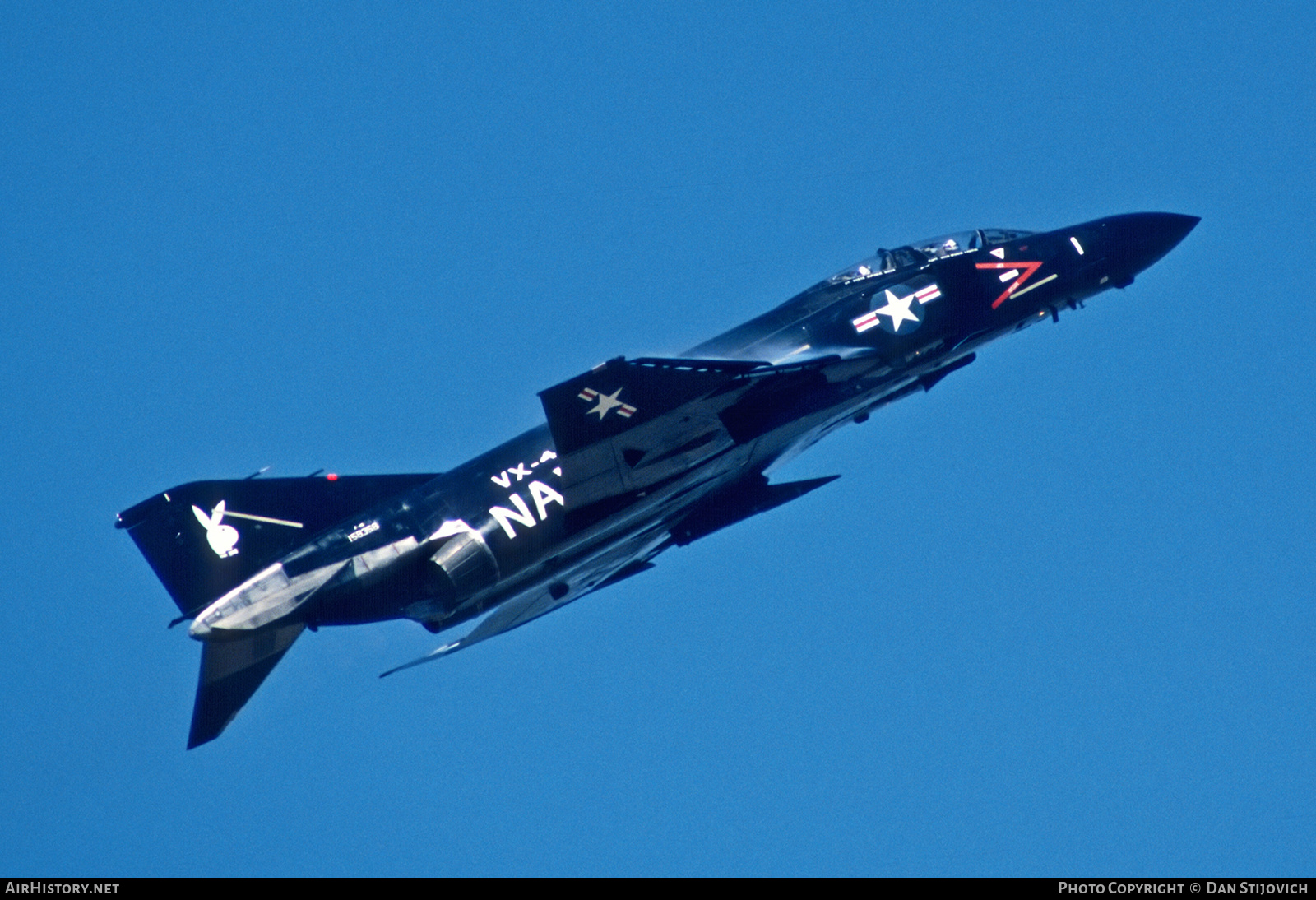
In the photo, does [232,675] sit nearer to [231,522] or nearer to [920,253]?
[231,522]

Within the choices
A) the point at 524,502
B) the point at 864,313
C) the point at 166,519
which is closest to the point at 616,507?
the point at 524,502

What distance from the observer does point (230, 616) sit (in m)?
19.1

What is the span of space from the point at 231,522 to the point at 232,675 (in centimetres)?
220

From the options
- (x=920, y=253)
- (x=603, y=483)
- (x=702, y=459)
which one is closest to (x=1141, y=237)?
(x=920, y=253)

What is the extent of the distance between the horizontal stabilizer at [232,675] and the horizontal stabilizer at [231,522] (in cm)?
115

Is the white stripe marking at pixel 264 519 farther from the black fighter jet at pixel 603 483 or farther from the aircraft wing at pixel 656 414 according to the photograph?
the aircraft wing at pixel 656 414

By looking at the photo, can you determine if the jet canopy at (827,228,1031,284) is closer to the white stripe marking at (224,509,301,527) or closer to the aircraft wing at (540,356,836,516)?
the aircraft wing at (540,356,836,516)

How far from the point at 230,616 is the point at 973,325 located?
1048 cm

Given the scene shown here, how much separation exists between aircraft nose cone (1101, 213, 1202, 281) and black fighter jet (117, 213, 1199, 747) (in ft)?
0.09

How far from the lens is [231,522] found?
20.4m
